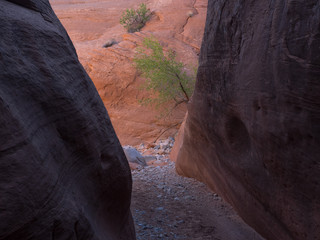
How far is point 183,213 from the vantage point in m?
3.88

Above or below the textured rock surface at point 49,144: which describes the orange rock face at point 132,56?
below

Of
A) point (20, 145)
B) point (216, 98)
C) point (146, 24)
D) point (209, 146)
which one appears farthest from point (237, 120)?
point (146, 24)

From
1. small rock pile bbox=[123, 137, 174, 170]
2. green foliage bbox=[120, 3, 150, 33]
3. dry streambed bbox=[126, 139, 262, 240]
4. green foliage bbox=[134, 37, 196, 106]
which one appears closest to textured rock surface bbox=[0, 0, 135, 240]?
dry streambed bbox=[126, 139, 262, 240]

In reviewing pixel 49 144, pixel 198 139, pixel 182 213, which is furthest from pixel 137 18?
pixel 49 144

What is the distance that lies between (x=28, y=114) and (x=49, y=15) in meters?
1.15

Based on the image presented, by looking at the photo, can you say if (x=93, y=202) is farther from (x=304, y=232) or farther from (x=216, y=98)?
(x=216, y=98)

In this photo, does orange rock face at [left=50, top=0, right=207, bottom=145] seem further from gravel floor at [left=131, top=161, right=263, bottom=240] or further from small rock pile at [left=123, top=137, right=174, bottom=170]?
gravel floor at [left=131, top=161, right=263, bottom=240]

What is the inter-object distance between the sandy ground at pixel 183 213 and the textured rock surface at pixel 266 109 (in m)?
0.19

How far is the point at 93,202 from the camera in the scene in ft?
6.86

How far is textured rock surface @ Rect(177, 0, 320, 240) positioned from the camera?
2.07 metres

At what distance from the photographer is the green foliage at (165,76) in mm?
11391

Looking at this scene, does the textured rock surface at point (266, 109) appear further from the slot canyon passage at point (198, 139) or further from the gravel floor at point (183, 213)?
the gravel floor at point (183, 213)

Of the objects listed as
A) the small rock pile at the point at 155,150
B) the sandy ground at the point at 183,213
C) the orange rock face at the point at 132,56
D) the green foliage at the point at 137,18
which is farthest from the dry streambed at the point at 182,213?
the green foliage at the point at 137,18

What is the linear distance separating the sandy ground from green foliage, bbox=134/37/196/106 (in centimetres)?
680
